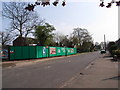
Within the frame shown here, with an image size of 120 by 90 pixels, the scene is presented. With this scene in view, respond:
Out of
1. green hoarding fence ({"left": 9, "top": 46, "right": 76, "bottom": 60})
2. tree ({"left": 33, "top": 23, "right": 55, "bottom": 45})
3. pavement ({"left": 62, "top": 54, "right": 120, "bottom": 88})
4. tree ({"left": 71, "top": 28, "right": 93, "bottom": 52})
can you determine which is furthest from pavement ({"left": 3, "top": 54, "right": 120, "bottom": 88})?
tree ({"left": 71, "top": 28, "right": 93, "bottom": 52})

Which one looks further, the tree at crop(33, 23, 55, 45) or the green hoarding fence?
the tree at crop(33, 23, 55, 45)

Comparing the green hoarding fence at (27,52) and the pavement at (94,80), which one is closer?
the pavement at (94,80)

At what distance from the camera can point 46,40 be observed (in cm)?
5659

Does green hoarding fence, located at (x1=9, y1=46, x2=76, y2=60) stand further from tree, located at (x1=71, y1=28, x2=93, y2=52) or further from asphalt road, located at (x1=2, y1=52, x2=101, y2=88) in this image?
tree, located at (x1=71, y1=28, x2=93, y2=52)

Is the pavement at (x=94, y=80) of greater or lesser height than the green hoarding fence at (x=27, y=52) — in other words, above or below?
below

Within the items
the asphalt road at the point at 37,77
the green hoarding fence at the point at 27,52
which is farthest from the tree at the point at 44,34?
the asphalt road at the point at 37,77

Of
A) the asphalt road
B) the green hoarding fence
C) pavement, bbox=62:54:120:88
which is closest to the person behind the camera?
pavement, bbox=62:54:120:88

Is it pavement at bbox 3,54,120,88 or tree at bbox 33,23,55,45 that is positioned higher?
tree at bbox 33,23,55,45

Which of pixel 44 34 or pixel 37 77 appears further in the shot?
pixel 44 34

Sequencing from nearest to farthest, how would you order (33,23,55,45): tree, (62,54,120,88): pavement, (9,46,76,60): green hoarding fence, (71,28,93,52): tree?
(62,54,120,88): pavement → (9,46,76,60): green hoarding fence → (33,23,55,45): tree → (71,28,93,52): tree

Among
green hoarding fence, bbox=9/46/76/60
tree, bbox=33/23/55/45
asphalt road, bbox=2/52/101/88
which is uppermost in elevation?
tree, bbox=33/23/55/45

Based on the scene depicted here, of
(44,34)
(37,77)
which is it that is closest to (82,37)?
(44,34)

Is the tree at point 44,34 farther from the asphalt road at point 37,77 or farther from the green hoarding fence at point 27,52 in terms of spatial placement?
the asphalt road at point 37,77

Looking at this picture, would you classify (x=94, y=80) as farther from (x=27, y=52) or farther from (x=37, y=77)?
(x=27, y=52)
